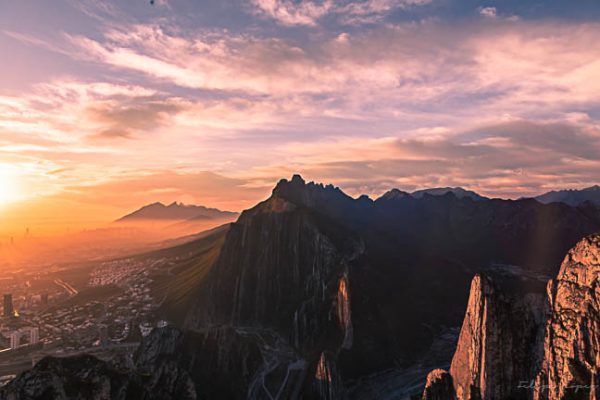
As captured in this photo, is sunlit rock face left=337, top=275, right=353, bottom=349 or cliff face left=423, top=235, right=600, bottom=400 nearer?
cliff face left=423, top=235, right=600, bottom=400

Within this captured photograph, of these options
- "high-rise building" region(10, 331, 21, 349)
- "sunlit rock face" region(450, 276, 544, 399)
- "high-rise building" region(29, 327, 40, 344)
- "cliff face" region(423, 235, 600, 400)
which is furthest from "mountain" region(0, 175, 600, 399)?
"high-rise building" region(10, 331, 21, 349)

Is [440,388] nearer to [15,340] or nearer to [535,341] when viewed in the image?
[535,341]

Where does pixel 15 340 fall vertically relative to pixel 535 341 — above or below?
below

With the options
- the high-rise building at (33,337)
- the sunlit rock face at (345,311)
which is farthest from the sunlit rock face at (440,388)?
the high-rise building at (33,337)

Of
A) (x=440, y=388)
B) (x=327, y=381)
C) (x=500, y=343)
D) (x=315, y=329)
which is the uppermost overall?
(x=500, y=343)

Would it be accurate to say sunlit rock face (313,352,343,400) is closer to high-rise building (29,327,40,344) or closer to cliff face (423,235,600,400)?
cliff face (423,235,600,400)

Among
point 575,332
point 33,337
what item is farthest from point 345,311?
point 33,337

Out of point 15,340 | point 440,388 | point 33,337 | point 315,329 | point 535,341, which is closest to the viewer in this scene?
point 535,341
